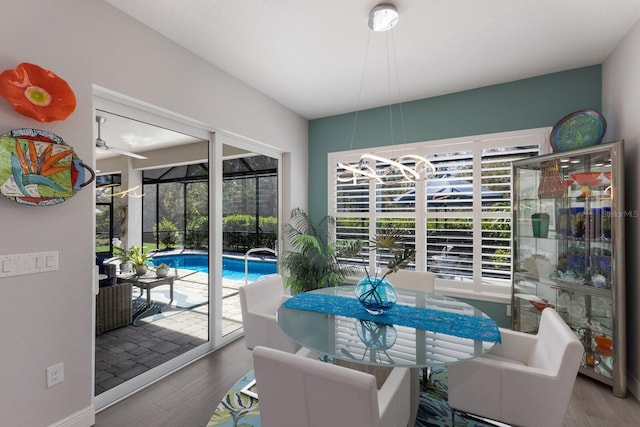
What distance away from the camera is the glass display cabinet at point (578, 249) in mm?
A: 2318

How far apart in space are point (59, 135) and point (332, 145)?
3.07m

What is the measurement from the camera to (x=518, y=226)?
10.0 feet

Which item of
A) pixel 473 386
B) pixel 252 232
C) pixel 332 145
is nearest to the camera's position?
pixel 473 386

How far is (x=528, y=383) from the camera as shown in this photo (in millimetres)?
1430

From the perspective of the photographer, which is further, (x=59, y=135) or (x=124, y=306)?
(x=124, y=306)

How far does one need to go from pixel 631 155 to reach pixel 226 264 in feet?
12.2

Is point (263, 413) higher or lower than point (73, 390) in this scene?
higher

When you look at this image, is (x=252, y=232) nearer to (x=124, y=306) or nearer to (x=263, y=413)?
(x=124, y=306)

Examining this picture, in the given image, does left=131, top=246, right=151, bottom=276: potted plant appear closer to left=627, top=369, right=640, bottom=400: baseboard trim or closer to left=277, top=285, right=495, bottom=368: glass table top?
left=277, top=285, right=495, bottom=368: glass table top

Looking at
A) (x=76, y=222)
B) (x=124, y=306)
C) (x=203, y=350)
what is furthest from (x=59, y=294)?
(x=203, y=350)

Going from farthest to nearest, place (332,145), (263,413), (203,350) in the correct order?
(332,145) → (203,350) → (263,413)

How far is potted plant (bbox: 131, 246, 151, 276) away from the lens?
2471 mm

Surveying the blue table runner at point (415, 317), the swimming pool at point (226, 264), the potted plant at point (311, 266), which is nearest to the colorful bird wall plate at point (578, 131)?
the blue table runner at point (415, 317)

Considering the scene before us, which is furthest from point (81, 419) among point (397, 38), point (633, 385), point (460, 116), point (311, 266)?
point (460, 116)
